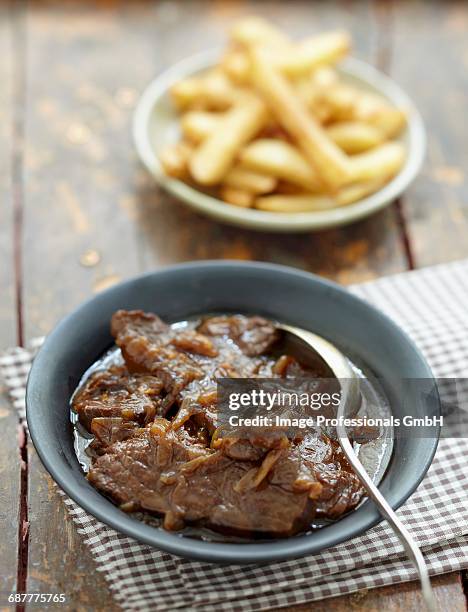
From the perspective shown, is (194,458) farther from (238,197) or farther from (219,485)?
(238,197)

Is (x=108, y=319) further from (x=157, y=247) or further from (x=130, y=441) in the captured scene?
(x=157, y=247)

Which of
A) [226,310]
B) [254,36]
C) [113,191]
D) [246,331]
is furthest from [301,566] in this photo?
[254,36]

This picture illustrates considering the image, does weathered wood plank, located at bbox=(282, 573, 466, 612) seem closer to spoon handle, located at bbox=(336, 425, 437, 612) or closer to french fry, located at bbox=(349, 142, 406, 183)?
spoon handle, located at bbox=(336, 425, 437, 612)

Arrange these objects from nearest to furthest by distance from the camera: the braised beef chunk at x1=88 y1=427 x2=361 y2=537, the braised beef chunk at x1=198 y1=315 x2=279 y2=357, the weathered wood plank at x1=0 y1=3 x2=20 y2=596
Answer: the braised beef chunk at x1=88 y1=427 x2=361 y2=537, the weathered wood plank at x1=0 y1=3 x2=20 y2=596, the braised beef chunk at x1=198 y1=315 x2=279 y2=357

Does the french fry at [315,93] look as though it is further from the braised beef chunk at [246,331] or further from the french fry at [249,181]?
the braised beef chunk at [246,331]

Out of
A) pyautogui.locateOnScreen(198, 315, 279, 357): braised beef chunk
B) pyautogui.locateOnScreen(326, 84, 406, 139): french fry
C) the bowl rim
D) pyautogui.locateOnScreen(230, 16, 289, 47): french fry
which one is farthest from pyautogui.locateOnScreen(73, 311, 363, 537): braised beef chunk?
pyautogui.locateOnScreen(230, 16, 289, 47): french fry

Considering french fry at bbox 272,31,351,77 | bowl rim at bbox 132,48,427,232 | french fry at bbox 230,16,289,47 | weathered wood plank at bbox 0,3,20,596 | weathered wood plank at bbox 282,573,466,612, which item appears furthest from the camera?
french fry at bbox 230,16,289,47
